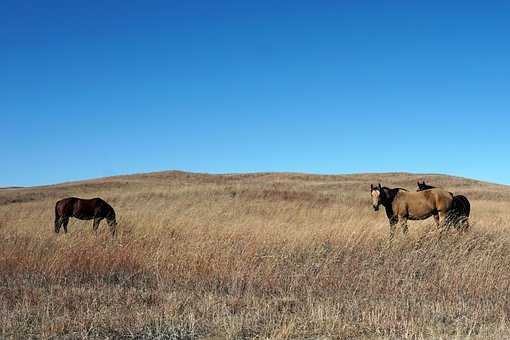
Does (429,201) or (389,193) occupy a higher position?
(389,193)

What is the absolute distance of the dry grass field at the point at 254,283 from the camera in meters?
5.53

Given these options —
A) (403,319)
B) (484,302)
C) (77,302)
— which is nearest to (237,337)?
(403,319)

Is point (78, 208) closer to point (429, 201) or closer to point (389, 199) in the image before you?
point (389, 199)

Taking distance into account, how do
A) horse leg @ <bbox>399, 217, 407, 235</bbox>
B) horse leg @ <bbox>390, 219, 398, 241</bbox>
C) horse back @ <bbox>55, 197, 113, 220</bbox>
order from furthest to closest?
horse back @ <bbox>55, 197, 113, 220</bbox>, horse leg @ <bbox>399, 217, 407, 235</bbox>, horse leg @ <bbox>390, 219, 398, 241</bbox>

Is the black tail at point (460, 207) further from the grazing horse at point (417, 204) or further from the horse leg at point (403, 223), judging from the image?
the horse leg at point (403, 223)

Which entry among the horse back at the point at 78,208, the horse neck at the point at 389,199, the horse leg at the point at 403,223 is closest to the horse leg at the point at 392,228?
the horse leg at the point at 403,223

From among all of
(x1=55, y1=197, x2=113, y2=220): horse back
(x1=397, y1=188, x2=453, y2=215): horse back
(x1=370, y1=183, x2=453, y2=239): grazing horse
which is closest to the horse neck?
(x1=370, y1=183, x2=453, y2=239): grazing horse

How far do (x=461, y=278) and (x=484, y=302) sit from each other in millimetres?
1181

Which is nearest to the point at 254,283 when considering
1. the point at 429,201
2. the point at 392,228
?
the point at 392,228

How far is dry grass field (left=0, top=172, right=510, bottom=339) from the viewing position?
18.1 ft

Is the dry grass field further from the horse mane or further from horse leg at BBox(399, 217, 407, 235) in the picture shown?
the horse mane

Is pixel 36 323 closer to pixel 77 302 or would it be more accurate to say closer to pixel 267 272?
pixel 77 302

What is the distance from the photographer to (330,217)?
676 inches

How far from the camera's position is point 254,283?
790 cm
